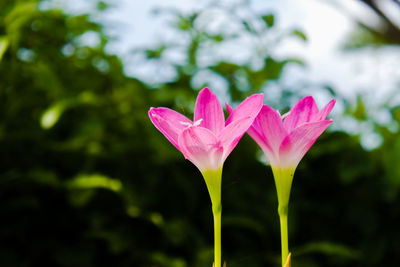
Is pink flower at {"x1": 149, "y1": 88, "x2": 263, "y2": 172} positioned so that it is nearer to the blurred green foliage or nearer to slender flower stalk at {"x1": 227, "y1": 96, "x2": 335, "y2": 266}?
slender flower stalk at {"x1": 227, "y1": 96, "x2": 335, "y2": 266}

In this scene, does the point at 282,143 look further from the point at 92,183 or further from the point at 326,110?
the point at 92,183

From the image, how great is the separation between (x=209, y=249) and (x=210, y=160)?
23.0 inches

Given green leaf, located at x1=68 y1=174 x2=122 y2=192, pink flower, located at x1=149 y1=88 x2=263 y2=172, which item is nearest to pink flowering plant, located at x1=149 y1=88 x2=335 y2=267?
pink flower, located at x1=149 y1=88 x2=263 y2=172

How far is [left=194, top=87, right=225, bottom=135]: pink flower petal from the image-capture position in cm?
45

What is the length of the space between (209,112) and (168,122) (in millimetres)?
50

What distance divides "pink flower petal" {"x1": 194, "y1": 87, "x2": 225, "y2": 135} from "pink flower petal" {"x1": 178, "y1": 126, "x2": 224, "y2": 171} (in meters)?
0.03

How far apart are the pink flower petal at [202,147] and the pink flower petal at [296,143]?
69 millimetres

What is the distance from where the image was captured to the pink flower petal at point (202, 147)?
0.41m

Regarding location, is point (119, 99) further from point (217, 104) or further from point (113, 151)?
point (217, 104)

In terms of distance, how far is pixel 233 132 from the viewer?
0.41 meters

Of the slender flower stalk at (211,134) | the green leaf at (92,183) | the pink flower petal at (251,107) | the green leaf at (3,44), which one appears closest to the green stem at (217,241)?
the slender flower stalk at (211,134)

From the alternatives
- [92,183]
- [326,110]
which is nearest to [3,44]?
[92,183]

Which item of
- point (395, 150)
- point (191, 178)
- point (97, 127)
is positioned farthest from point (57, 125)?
point (395, 150)

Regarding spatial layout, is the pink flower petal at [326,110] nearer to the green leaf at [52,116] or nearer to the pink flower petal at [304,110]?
the pink flower petal at [304,110]
